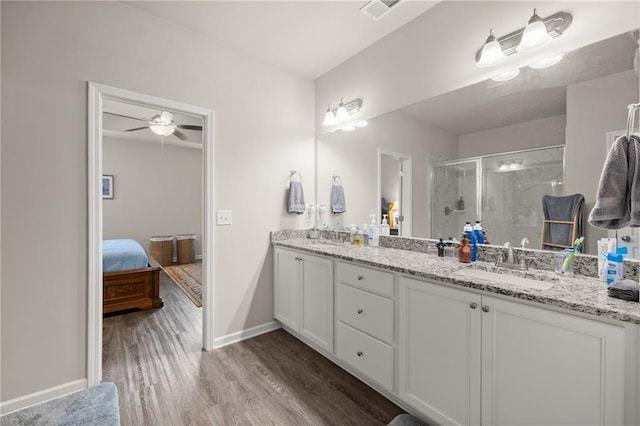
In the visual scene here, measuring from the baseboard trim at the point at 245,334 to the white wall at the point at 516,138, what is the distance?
224 cm

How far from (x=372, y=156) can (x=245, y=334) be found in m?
2.01

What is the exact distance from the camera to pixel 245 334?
2627 millimetres

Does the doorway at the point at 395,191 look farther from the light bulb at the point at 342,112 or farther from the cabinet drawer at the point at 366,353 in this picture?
the cabinet drawer at the point at 366,353

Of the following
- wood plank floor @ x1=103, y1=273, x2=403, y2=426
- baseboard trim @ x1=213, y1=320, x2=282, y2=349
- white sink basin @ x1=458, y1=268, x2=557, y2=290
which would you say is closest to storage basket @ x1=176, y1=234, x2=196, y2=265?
wood plank floor @ x1=103, y1=273, x2=403, y2=426

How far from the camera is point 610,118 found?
1388 mm

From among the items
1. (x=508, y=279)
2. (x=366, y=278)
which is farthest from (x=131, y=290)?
(x=508, y=279)

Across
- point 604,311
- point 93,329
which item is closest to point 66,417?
point 93,329

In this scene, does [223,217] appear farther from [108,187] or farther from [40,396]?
[108,187]

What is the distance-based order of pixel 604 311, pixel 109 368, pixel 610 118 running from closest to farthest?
pixel 604 311 → pixel 610 118 → pixel 109 368

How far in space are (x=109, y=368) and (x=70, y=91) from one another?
1944 millimetres

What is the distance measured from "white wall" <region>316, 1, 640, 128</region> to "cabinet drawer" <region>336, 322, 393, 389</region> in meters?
1.76

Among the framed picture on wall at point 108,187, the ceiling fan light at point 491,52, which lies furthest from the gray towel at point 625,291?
the framed picture on wall at point 108,187

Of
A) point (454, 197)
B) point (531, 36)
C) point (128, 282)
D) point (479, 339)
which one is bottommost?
point (128, 282)

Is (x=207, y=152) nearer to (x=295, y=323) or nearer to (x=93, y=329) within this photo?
(x=93, y=329)
